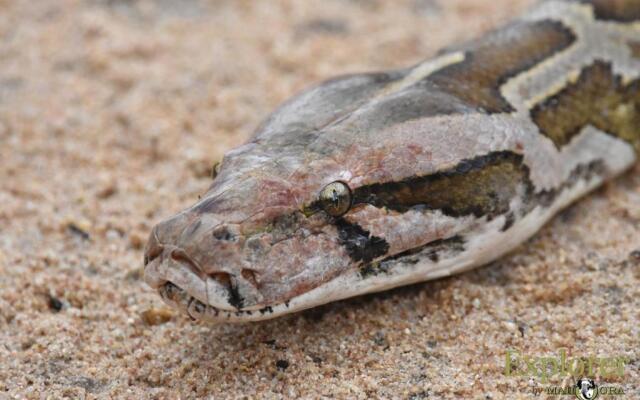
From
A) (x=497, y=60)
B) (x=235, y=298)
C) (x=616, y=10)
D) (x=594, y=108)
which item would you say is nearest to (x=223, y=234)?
(x=235, y=298)

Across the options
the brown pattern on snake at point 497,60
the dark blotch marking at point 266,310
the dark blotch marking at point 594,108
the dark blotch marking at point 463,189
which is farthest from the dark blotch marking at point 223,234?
the dark blotch marking at point 594,108

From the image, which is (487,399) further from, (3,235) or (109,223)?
(3,235)

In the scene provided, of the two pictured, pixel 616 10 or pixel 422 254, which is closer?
pixel 422 254

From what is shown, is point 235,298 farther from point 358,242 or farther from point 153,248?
point 358,242

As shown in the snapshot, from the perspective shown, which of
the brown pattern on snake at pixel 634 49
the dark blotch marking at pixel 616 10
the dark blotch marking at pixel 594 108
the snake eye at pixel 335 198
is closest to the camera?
the snake eye at pixel 335 198

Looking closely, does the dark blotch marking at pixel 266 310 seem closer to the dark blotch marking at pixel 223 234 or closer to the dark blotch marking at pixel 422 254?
the dark blotch marking at pixel 223 234
